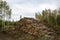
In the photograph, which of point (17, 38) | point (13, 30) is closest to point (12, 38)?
point (17, 38)

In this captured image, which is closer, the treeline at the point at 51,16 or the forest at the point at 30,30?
the forest at the point at 30,30

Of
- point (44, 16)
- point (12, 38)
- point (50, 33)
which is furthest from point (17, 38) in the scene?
point (44, 16)

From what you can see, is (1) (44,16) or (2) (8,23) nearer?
(2) (8,23)

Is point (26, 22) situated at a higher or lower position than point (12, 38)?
higher

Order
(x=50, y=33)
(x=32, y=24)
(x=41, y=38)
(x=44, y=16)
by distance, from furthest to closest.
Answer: (x=44, y=16) → (x=32, y=24) → (x=50, y=33) → (x=41, y=38)

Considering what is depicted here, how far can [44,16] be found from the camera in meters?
26.5

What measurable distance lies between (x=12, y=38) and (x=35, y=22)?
11.6 ft

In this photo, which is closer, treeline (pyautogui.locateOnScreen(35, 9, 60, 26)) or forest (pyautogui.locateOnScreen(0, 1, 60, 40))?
forest (pyautogui.locateOnScreen(0, 1, 60, 40))

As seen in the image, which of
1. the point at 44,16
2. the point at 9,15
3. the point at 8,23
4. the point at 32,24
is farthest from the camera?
the point at 44,16

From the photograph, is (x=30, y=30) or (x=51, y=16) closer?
(x=30, y=30)

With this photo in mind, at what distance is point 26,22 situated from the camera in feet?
64.3

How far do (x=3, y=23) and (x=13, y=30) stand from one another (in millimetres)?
4252

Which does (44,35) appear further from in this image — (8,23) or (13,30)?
(8,23)

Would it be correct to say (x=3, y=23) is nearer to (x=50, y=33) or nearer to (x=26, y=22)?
(x=26, y=22)
